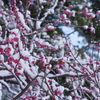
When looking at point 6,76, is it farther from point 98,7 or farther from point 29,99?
point 98,7

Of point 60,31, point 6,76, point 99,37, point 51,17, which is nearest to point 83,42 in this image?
point 99,37

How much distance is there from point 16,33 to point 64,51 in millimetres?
4132

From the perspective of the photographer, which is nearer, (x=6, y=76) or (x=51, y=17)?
(x=6, y=76)

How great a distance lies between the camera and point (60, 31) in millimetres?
6406

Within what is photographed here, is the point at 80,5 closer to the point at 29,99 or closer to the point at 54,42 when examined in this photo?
the point at 54,42

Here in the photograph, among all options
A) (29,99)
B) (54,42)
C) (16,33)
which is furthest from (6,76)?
(54,42)

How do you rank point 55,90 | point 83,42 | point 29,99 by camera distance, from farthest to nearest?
point 83,42 → point 29,99 → point 55,90

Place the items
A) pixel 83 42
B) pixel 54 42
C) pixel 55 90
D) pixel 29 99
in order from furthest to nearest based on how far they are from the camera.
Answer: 1. pixel 83 42
2. pixel 54 42
3. pixel 29 99
4. pixel 55 90

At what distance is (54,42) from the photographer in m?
5.36

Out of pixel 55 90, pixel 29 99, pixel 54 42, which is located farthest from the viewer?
pixel 54 42

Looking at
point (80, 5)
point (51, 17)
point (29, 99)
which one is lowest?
point (29, 99)

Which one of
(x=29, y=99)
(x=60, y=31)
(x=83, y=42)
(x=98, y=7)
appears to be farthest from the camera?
(x=83, y=42)

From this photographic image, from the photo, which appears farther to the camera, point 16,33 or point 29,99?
point 29,99

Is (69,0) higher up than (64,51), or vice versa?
(69,0)
